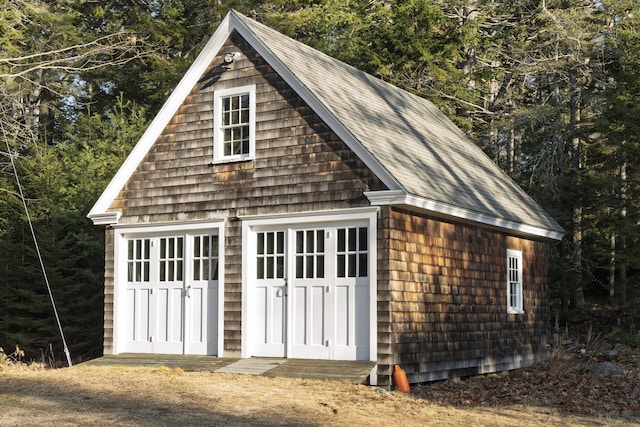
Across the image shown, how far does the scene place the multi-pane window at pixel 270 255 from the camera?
15086 millimetres

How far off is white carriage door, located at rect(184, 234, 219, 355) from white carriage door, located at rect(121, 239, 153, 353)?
101 cm

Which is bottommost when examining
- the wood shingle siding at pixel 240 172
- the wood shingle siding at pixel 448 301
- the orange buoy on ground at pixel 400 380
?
the orange buoy on ground at pixel 400 380

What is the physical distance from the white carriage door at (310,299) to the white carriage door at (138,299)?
133 inches

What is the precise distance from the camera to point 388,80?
28.1 m

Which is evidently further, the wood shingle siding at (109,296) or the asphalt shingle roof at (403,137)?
the wood shingle siding at (109,296)

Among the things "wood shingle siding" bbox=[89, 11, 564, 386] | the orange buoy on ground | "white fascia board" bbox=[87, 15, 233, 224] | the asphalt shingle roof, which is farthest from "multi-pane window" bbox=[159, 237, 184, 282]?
the orange buoy on ground

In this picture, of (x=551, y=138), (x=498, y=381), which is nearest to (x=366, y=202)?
(x=498, y=381)

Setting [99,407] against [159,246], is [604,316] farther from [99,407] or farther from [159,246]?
[99,407]

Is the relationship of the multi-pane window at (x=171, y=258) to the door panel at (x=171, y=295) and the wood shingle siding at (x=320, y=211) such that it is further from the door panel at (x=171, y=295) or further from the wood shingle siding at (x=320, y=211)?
the wood shingle siding at (x=320, y=211)

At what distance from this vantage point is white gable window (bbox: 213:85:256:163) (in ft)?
51.0

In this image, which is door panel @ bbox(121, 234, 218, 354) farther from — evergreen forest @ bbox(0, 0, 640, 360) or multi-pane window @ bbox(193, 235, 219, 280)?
evergreen forest @ bbox(0, 0, 640, 360)

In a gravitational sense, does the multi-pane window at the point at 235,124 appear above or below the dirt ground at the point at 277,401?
above

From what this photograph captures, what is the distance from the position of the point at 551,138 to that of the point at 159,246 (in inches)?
604

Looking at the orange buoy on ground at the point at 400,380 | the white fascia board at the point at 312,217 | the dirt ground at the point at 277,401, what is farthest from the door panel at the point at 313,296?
the dirt ground at the point at 277,401
